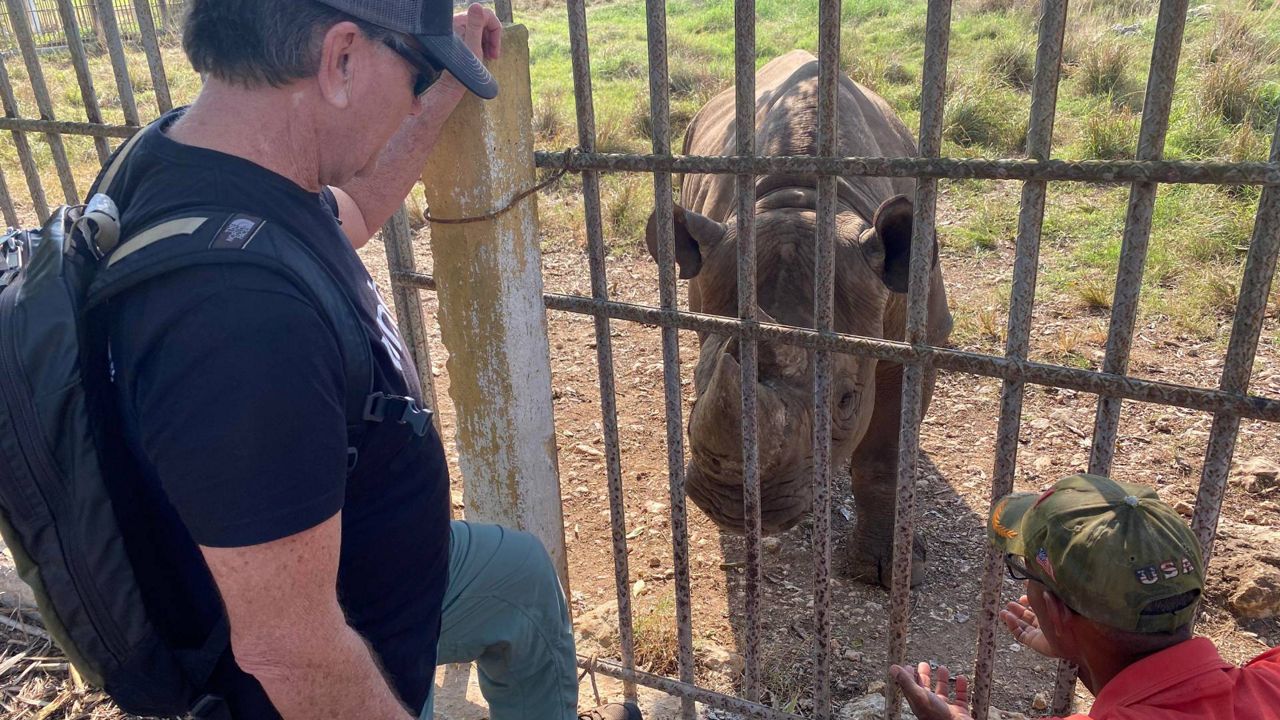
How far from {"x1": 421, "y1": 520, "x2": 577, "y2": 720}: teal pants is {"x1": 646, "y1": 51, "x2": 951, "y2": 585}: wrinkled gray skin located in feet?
3.69

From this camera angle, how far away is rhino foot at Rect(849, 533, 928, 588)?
15.2ft

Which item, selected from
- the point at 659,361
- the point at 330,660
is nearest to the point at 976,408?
the point at 659,361

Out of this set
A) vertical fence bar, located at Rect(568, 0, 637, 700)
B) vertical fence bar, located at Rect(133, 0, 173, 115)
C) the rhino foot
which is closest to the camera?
vertical fence bar, located at Rect(568, 0, 637, 700)

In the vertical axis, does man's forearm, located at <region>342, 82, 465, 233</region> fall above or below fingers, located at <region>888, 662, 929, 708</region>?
above

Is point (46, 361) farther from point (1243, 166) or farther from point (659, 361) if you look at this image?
point (659, 361)

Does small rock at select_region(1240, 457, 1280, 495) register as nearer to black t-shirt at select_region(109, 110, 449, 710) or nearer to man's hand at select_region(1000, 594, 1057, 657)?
man's hand at select_region(1000, 594, 1057, 657)

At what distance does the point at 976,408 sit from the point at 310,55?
16.6 feet

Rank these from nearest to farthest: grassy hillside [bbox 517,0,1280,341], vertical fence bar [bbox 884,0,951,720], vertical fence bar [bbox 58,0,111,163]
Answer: vertical fence bar [bbox 884,0,951,720]
vertical fence bar [bbox 58,0,111,163]
grassy hillside [bbox 517,0,1280,341]

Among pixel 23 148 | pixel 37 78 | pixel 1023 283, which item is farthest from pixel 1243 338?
pixel 23 148

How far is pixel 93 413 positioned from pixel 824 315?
1.70 metres

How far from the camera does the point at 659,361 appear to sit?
6906 millimetres

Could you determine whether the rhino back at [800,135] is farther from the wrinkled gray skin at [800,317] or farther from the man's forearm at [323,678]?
the man's forearm at [323,678]

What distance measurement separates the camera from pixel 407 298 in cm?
345

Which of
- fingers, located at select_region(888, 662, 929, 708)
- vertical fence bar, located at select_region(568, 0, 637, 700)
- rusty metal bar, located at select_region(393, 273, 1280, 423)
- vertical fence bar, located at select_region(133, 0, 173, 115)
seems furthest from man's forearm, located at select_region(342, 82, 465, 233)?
fingers, located at select_region(888, 662, 929, 708)
